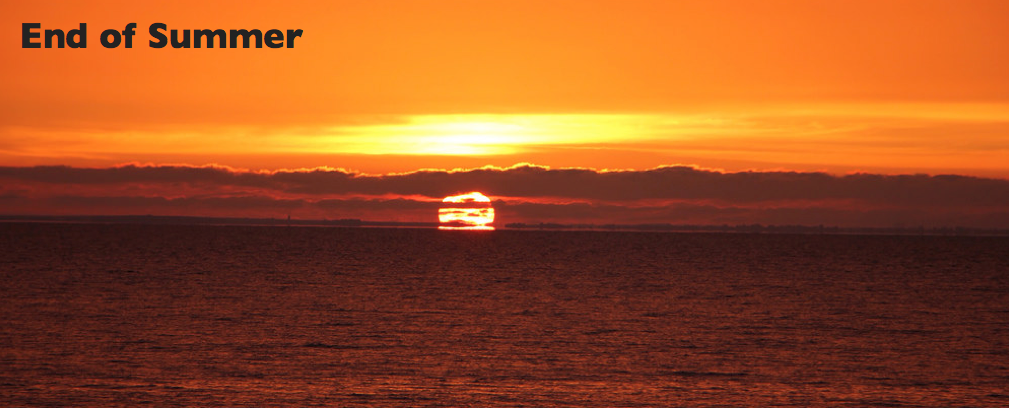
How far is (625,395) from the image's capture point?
3397cm

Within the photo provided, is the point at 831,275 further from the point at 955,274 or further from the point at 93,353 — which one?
the point at 93,353

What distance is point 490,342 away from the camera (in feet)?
153

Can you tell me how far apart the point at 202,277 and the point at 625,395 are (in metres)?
67.0

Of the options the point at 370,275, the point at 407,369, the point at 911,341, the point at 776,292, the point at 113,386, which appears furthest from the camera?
the point at 370,275

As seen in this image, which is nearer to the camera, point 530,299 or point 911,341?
point 911,341

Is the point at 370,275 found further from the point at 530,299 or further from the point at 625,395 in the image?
the point at 625,395

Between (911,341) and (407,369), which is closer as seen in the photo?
(407,369)

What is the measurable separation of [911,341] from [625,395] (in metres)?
22.4

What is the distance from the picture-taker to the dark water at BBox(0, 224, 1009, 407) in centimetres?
3391

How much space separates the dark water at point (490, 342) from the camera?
1335 inches

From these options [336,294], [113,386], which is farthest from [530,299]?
[113,386]

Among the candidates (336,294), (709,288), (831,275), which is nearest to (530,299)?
(336,294)

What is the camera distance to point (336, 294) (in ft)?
243

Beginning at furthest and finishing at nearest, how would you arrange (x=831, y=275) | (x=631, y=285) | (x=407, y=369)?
(x=831, y=275) → (x=631, y=285) → (x=407, y=369)
